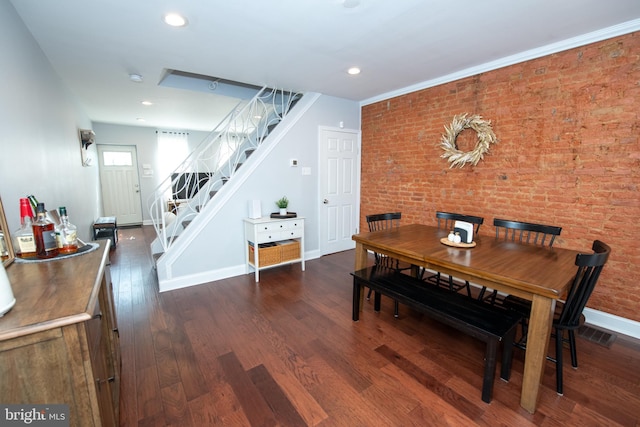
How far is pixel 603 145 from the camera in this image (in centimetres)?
246

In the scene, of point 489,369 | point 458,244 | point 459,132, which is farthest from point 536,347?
point 459,132

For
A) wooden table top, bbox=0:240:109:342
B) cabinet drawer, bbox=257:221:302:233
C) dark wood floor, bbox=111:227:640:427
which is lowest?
dark wood floor, bbox=111:227:640:427

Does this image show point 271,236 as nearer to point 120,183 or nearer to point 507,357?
point 507,357

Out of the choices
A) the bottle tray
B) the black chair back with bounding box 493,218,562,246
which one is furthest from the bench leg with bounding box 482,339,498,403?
the black chair back with bounding box 493,218,562,246

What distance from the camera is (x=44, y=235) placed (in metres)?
1.53

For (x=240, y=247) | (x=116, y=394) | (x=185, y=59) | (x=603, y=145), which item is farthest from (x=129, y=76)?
(x=603, y=145)

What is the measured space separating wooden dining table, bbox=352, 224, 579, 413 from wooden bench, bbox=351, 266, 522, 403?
175mm

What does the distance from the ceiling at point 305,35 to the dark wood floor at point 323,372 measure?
257 cm

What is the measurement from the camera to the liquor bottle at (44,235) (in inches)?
59.1

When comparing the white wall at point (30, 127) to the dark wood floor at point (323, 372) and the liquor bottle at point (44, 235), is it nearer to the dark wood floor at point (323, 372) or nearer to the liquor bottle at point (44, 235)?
the liquor bottle at point (44, 235)

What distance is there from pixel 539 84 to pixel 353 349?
311cm

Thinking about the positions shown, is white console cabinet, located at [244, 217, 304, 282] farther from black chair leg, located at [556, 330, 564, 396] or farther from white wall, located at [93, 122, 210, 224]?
white wall, located at [93, 122, 210, 224]

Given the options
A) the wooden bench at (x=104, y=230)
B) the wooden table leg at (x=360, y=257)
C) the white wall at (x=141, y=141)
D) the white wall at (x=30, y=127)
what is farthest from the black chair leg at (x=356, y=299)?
the white wall at (x=141, y=141)

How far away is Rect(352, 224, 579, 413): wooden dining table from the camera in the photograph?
1588 mm
